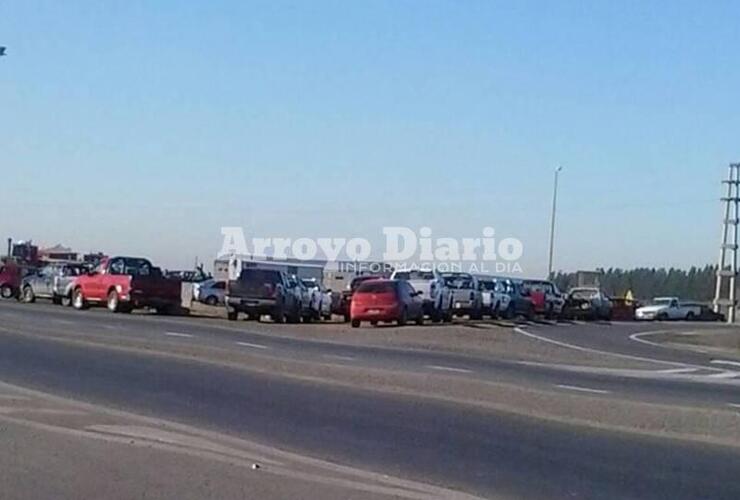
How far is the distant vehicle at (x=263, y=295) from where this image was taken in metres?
42.7

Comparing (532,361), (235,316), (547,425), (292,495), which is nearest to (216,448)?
(292,495)

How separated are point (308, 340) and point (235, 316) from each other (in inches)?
469

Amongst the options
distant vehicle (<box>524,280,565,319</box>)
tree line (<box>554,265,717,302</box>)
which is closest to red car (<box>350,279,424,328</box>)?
distant vehicle (<box>524,280,565,319</box>)

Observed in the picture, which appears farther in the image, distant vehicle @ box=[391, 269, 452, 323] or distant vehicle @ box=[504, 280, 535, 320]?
distant vehicle @ box=[504, 280, 535, 320]

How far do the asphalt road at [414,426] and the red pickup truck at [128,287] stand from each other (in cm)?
1868

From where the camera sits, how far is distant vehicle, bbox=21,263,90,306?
165ft

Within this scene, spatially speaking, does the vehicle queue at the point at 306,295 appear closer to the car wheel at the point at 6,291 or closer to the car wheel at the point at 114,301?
the car wheel at the point at 114,301

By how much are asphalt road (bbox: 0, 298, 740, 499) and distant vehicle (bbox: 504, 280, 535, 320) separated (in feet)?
85.9

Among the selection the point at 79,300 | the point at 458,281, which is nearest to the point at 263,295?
the point at 79,300

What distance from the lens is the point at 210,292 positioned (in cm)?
6338

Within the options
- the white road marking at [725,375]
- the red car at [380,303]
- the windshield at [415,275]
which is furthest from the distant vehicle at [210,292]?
the white road marking at [725,375]

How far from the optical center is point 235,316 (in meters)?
44.5

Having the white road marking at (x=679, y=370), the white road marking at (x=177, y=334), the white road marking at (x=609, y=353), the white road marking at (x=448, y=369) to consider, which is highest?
the white road marking at (x=609, y=353)

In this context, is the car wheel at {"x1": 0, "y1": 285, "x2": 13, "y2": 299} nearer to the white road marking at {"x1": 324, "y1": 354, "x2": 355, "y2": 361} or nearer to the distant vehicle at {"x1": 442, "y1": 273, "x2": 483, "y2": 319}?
the distant vehicle at {"x1": 442, "y1": 273, "x2": 483, "y2": 319}
